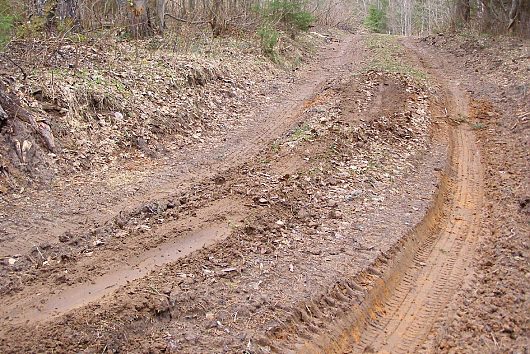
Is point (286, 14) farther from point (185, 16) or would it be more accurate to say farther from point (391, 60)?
point (391, 60)

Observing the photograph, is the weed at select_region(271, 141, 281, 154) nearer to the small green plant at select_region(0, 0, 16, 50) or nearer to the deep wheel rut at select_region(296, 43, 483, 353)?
the deep wheel rut at select_region(296, 43, 483, 353)

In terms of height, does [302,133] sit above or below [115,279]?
above

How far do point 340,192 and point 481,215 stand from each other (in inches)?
71.0

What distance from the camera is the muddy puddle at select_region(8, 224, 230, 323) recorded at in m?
4.42

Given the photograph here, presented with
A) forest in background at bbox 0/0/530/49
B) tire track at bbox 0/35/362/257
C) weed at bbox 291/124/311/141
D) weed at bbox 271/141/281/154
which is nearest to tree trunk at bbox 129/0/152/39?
forest in background at bbox 0/0/530/49

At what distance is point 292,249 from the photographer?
5.46 meters

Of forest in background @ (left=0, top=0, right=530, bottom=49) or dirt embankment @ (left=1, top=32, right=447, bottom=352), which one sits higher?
forest in background @ (left=0, top=0, right=530, bottom=49)

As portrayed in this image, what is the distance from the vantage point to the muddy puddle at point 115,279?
442cm

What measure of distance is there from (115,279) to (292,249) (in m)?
1.82

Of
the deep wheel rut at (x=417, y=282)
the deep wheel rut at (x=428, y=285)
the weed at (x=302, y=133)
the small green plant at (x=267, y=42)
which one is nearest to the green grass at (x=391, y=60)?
the small green plant at (x=267, y=42)

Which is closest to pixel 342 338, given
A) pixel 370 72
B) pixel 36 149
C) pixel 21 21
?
pixel 36 149

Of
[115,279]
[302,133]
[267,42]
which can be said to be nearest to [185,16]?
[267,42]

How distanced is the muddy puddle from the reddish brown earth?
0.07ft

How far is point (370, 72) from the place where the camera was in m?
13.2
